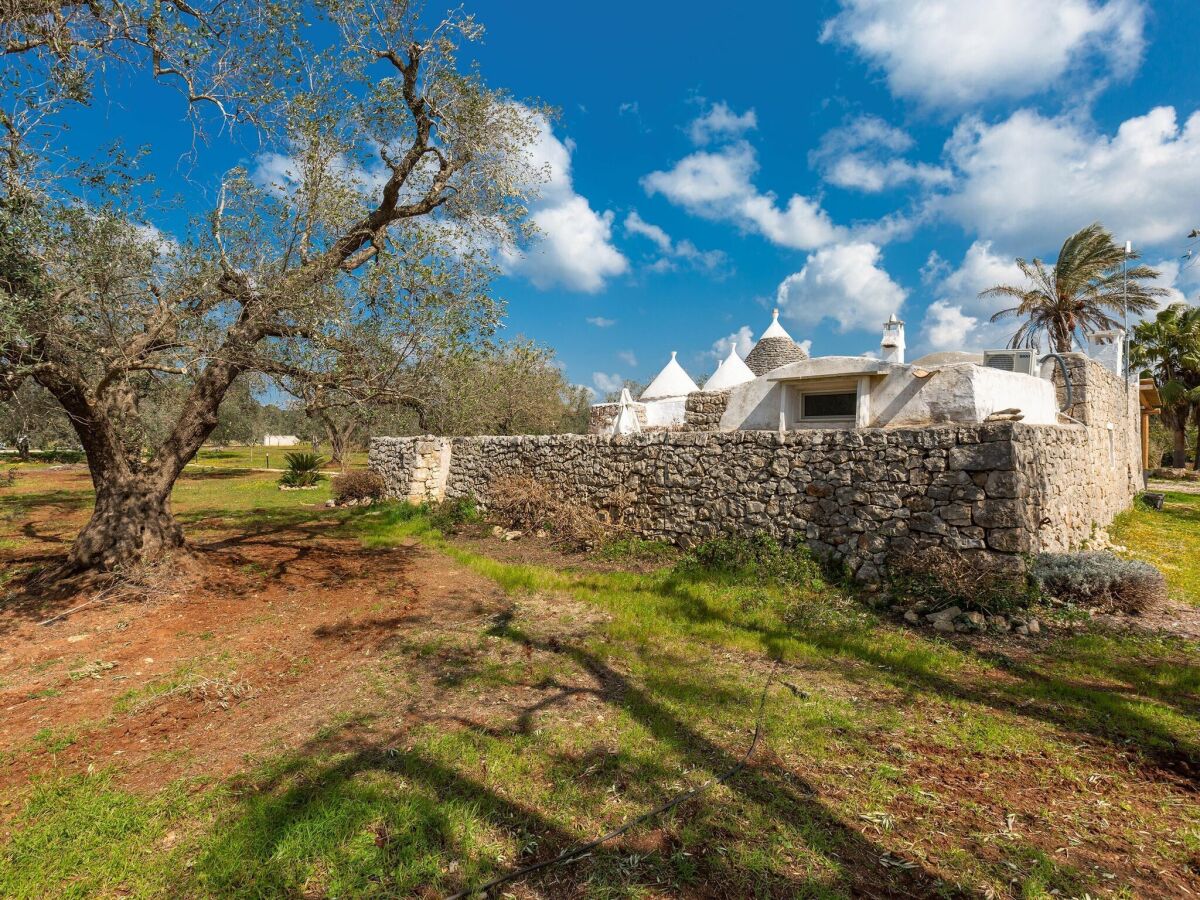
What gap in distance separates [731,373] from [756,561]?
35.7ft

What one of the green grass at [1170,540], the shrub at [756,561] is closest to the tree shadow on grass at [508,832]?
the shrub at [756,561]

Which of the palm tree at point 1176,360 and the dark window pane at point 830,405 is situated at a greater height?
the palm tree at point 1176,360

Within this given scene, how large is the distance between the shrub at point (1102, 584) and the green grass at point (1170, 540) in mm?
1105

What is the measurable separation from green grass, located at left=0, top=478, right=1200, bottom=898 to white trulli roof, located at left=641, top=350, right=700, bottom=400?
13434mm

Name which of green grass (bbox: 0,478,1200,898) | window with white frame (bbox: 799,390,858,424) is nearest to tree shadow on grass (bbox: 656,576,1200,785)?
green grass (bbox: 0,478,1200,898)

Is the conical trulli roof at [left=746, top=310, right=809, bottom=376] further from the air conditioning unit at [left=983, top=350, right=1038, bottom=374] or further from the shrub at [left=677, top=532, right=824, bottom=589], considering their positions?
the shrub at [left=677, top=532, right=824, bottom=589]

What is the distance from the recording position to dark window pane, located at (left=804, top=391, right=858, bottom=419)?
35.6 ft

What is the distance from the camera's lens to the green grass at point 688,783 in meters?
2.53

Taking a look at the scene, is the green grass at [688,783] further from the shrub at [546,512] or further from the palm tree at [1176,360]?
the palm tree at [1176,360]

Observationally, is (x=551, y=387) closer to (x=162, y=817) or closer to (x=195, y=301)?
(x=195, y=301)

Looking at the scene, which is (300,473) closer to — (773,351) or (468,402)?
(468,402)

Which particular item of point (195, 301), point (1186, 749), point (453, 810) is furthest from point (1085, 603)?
point (195, 301)

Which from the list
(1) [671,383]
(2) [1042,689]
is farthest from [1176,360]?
(2) [1042,689]

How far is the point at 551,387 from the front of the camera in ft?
93.0
